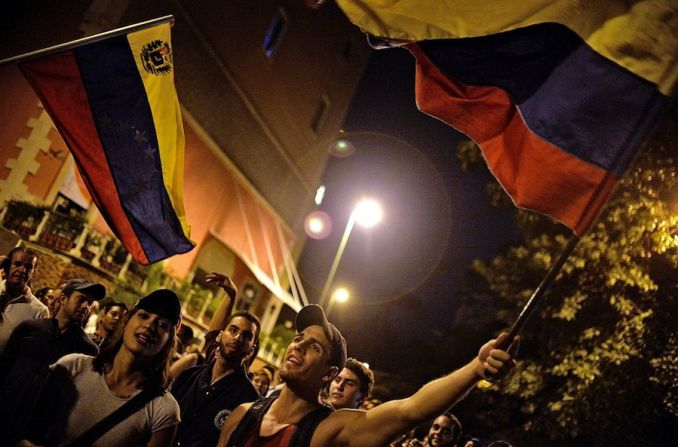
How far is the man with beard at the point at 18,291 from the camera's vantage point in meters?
4.68

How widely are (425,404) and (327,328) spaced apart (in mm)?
930

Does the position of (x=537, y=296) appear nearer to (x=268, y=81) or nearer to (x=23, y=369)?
(x=23, y=369)

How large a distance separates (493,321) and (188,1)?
60.9 feet

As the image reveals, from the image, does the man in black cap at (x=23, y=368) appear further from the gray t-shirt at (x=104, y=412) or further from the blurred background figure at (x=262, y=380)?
the blurred background figure at (x=262, y=380)

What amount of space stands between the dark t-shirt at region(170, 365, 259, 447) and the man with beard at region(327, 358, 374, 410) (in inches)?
31.7

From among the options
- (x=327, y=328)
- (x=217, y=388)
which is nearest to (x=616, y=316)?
(x=217, y=388)

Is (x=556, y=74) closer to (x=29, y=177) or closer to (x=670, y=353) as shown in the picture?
(x=670, y=353)

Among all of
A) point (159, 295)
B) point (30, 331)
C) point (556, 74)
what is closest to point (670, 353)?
point (556, 74)

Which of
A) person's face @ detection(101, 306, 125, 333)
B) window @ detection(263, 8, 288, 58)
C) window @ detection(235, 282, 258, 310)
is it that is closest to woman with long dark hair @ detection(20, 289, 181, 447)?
person's face @ detection(101, 306, 125, 333)

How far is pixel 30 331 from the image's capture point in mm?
3270

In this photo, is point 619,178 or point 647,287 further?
point 647,287

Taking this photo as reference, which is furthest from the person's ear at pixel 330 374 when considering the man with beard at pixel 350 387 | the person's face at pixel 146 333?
the man with beard at pixel 350 387

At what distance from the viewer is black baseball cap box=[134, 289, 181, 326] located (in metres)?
3.28

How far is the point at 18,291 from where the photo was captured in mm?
5062
